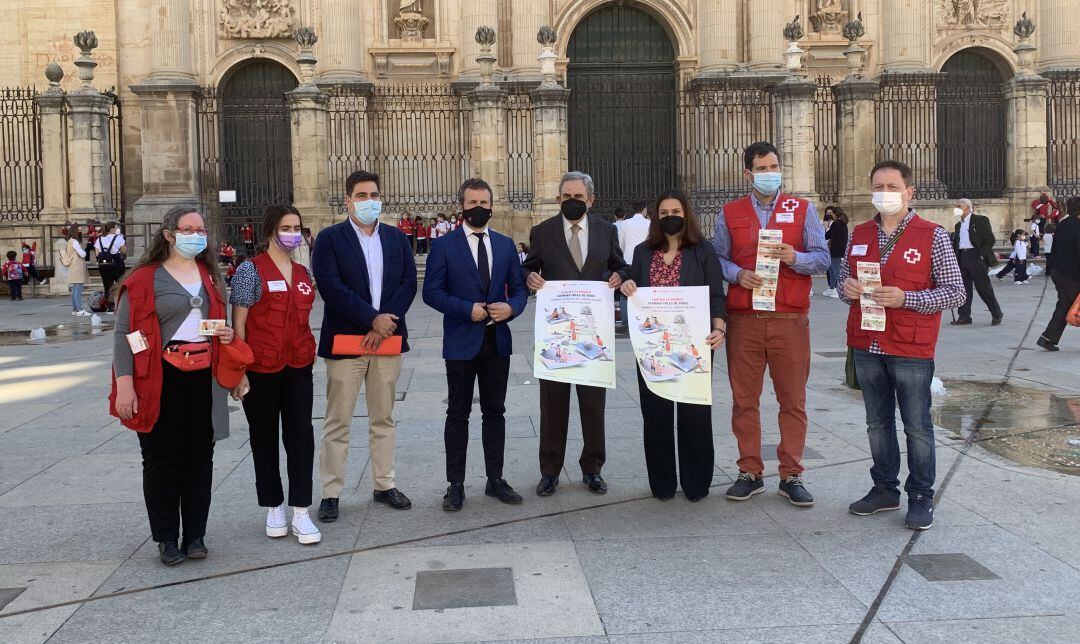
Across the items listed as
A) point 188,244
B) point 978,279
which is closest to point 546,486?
point 188,244

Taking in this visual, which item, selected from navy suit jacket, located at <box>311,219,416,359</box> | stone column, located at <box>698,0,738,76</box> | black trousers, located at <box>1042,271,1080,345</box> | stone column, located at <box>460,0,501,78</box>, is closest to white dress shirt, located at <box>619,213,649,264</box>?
black trousers, located at <box>1042,271,1080,345</box>

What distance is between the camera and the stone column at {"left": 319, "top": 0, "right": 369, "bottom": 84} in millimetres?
25781

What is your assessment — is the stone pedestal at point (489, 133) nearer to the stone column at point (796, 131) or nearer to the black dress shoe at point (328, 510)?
the stone column at point (796, 131)

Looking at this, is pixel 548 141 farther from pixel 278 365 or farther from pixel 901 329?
pixel 278 365

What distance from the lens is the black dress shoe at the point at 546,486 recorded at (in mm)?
6531

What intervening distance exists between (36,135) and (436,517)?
21.9 metres

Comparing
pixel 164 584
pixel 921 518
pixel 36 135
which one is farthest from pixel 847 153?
pixel 164 584

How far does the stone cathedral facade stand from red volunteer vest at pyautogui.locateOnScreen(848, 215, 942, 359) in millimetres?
17640

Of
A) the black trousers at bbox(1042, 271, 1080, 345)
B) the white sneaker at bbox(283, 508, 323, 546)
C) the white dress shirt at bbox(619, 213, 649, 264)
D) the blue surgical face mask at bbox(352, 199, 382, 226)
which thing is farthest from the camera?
the white dress shirt at bbox(619, 213, 649, 264)

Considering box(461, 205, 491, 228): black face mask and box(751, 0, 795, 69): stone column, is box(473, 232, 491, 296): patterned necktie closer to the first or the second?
box(461, 205, 491, 228): black face mask

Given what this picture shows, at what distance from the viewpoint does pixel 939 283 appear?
5.87 m

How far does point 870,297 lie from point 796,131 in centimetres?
1824

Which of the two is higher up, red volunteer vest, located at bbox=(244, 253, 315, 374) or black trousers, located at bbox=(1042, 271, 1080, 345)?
red volunteer vest, located at bbox=(244, 253, 315, 374)

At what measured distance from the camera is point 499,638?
436cm
